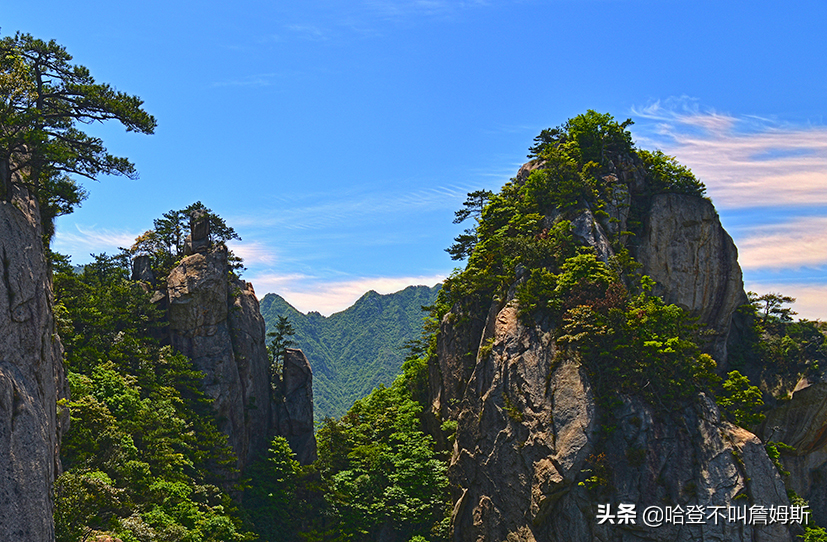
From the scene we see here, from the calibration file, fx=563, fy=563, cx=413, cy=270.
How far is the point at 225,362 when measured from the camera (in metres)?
44.8

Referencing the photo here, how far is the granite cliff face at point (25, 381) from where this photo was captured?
1548 cm

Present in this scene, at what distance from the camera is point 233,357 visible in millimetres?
46062

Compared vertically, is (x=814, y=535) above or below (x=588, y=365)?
below

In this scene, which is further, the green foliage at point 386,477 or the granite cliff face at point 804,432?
the granite cliff face at point 804,432

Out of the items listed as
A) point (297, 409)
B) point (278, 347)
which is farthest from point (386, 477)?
point (278, 347)

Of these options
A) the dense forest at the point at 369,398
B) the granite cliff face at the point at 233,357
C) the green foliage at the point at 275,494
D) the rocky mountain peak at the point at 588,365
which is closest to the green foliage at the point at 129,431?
the dense forest at the point at 369,398

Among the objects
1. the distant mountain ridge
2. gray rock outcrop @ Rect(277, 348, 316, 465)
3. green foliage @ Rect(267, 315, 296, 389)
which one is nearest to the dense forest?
gray rock outcrop @ Rect(277, 348, 316, 465)

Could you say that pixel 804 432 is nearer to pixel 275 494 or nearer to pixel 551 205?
pixel 551 205

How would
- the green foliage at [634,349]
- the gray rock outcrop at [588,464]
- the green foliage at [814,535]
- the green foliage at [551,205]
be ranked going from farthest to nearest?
1. the green foliage at [551,205]
2. the green foliage at [634,349]
3. the green foliage at [814,535]
4. the gray rock outcrop at [588,464]

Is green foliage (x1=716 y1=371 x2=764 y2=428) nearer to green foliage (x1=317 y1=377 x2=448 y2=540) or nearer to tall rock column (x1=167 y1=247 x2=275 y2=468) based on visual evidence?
green foliage (x1=317 y1=377 x2=448 y2=540)

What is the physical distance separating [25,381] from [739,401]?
35.5 meters

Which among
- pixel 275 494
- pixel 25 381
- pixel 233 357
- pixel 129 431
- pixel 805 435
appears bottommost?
pixel 275 494

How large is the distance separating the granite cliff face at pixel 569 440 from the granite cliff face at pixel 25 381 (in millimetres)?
23573

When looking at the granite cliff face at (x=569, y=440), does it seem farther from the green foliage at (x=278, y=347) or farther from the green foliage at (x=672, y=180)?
the green foliage at (x=278, y=347)
